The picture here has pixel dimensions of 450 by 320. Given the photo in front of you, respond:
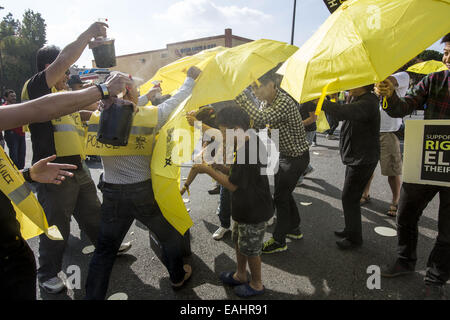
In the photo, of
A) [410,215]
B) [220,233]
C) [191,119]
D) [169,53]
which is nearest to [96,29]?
[191,119]

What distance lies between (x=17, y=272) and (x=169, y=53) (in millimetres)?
26915

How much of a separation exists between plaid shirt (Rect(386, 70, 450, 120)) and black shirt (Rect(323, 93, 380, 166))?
1.13ft

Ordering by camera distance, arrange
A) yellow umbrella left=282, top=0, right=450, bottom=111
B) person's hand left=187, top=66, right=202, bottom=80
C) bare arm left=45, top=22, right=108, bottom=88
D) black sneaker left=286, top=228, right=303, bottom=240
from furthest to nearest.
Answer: black sneaker left=286, top=228, right=303, bottom=240
person's hand left=187, top=66, right=202, bottom=80
bare arm left=45, top=22, right=108, bottom=88
yellow umbrella left=282, top=0, right=450, bottom=111

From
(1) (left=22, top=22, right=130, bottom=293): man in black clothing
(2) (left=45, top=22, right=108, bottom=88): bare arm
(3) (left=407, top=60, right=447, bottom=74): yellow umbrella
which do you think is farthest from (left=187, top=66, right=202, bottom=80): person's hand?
(3) (left=407, top=60, right=447, bottom=74): yellow umbrella

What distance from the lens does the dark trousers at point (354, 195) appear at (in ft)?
9.53

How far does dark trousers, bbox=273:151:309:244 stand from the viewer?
297cm

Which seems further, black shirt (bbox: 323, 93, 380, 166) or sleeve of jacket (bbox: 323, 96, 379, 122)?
black shirt (bbox: 323, 93, 380, 166)

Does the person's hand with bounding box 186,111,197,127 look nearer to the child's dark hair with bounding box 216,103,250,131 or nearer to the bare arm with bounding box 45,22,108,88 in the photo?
the child's dark hair with bounding box 216,103,250,131

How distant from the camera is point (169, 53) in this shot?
84.3 ft

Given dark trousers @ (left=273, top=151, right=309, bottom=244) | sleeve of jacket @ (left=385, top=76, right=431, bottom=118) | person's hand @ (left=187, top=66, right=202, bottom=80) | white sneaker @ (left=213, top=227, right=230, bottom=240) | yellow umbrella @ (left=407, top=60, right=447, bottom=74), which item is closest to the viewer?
sleeve of jacket @ (left=385, top=76, right=431, bottom=118)

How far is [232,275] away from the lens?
8.53 feet

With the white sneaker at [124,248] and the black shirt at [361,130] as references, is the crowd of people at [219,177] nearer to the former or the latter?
the black shirt at [361,130]

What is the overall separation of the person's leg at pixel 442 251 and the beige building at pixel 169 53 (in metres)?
19.8
